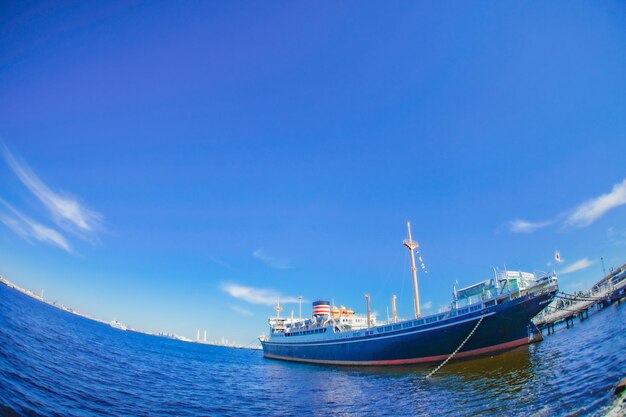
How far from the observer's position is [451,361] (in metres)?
31.3

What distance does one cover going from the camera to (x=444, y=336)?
32094mm

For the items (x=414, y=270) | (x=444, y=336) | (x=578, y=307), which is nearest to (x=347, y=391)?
(x=444, y=336)

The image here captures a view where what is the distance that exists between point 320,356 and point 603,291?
65701 millimetres

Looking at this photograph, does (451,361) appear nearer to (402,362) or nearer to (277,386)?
(402,362)

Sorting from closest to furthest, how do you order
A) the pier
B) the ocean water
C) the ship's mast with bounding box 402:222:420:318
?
1. the ocean water
2. the ship's mast with bounding box 402:222:420:318
3. the pier

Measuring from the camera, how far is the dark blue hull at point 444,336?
29.9 metres

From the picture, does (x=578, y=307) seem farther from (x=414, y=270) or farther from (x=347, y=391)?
(x=347, y=391)

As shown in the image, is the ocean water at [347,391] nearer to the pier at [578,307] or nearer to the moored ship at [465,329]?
the moored ship at [465,329]

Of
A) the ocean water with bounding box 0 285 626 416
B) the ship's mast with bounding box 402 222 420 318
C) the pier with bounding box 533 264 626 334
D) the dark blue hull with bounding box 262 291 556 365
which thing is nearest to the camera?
the ocean water with bounding box 0 285 626 416

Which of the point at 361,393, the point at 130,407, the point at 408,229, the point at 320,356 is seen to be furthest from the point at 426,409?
the point at 320,356

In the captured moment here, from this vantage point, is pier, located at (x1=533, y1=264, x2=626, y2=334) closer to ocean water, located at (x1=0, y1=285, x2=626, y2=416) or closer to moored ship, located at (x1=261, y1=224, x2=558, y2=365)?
moored ship, located at (x1=261, y1=224, x2=558, y2=365)

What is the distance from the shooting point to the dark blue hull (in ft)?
98.0

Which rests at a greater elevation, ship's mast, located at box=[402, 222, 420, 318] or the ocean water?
ship's mast, located at box=[402, 222, 420, 318]

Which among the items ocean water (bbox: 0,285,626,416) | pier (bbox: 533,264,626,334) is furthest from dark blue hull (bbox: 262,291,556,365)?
pier (bbox: 533,264,626,334)
